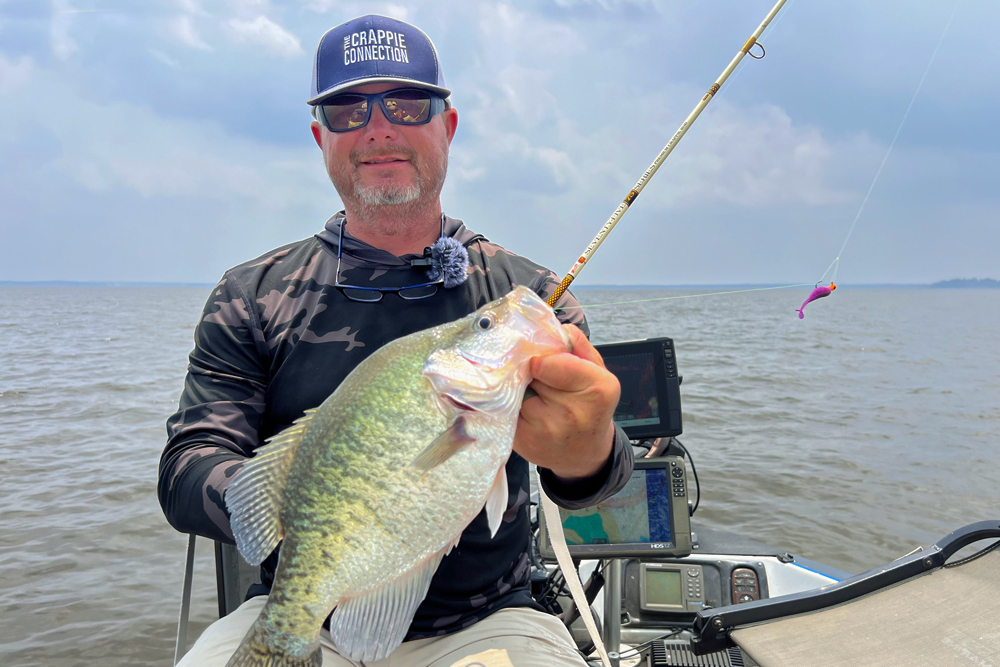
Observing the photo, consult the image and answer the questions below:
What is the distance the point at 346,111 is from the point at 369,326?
0.89m

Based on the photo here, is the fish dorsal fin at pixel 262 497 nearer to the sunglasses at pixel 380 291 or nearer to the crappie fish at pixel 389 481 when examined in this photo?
the crappie fish at pixel 389 481

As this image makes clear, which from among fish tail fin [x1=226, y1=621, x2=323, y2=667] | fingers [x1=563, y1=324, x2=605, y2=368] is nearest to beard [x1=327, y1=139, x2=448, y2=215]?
fingers [x1=563, y1=324, x2=605, y2=368]

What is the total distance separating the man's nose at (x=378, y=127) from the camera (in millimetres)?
2537

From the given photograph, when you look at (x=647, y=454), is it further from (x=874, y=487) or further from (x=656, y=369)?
(x=874, y=487)

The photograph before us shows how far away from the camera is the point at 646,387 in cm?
315

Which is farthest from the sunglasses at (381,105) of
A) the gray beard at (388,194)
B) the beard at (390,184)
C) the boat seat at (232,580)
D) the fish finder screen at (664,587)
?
the fish finder screen at (664,587)

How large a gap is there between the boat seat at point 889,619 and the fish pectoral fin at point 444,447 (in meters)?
1.74

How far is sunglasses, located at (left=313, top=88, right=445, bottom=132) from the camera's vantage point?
2533mm

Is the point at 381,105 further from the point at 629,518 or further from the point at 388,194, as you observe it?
the point at 629,518

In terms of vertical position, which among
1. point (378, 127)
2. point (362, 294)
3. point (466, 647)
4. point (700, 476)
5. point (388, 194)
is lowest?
point (700, 476)

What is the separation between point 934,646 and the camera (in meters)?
2.47

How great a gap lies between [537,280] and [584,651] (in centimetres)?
224

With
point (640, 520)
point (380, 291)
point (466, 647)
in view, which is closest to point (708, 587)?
point (640, 520)

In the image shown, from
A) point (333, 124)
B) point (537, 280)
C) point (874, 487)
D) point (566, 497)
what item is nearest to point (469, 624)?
point (566, 497)
